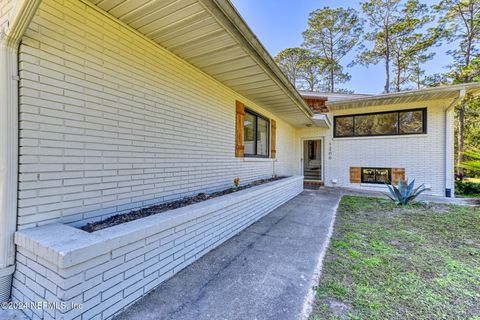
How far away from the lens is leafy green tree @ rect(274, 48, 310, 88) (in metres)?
13.7

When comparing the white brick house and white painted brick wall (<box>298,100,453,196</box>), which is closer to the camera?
the white brick house

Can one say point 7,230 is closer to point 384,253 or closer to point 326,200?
point 384,253

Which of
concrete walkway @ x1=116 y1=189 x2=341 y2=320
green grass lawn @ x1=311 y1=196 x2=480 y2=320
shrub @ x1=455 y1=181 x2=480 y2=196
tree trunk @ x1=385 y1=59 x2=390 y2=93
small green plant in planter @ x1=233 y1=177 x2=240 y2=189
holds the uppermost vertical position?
tree trunk @ x1=385 y1=59 x2=390 y2=93

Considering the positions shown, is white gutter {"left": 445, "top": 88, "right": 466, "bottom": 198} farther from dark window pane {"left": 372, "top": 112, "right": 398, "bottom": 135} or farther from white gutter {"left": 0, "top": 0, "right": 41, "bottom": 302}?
white gutter {"left": 0, "top": 0, "right": 41, "bottom": 302}

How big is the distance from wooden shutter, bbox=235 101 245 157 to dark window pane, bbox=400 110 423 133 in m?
5.92

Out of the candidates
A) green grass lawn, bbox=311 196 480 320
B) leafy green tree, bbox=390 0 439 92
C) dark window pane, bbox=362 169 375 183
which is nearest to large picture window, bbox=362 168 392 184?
dark window pane, bbox=362 169 375 183

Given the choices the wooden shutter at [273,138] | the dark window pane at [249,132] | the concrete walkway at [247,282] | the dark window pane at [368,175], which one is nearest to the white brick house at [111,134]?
the concrete walkway at [247,282]

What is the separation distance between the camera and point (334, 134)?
830 cm

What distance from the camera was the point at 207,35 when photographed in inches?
94.5

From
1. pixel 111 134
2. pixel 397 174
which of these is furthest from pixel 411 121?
pixel 111 134

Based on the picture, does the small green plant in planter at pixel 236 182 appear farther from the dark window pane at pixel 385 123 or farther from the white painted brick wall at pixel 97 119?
the dark window pane at pixel 385 123

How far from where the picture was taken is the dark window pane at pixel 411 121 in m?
6.88

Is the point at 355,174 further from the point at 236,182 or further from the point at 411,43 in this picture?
the point at 411,43

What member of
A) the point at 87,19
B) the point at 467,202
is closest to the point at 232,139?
the point at 87,19
